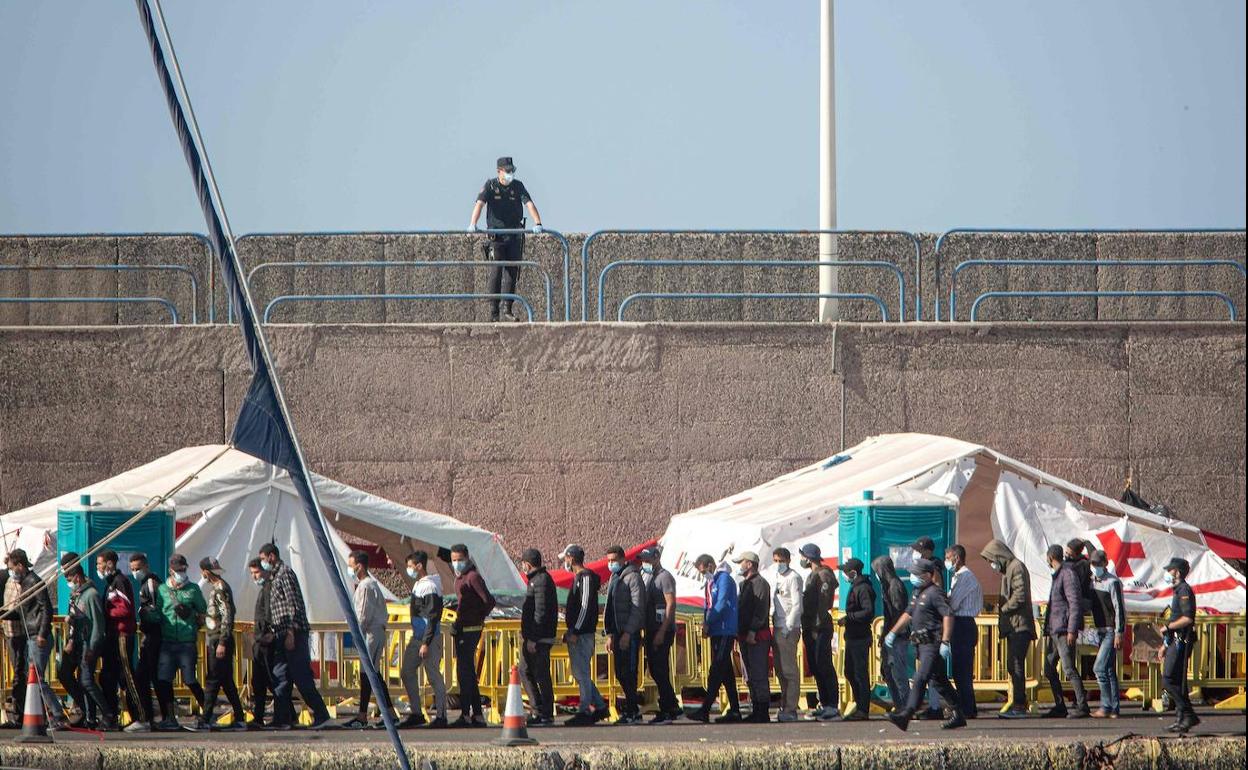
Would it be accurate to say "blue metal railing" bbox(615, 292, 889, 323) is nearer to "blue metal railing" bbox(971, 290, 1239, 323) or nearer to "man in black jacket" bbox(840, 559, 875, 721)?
"blue metal railing" bbox(971, 290, 1239, 323)

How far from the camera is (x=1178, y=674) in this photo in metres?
14.5

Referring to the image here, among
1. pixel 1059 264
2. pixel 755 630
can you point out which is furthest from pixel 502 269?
pixel 755 630

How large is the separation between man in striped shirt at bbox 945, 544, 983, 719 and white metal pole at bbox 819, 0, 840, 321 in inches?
257

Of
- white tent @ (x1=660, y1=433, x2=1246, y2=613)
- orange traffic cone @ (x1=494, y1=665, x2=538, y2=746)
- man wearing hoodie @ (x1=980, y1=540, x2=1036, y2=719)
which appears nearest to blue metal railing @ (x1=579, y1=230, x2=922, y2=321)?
white tent @ (x1=660, y1=433, x2=1246, y2=613)

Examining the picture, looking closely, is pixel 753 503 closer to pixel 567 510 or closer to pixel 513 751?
pixel 567 510

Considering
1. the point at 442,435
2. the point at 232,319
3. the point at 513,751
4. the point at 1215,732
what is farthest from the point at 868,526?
the point at 232,319

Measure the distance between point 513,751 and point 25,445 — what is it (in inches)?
379

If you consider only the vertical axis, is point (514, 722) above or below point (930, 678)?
below

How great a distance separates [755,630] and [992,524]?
12.2ft

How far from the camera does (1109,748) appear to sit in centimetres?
1323

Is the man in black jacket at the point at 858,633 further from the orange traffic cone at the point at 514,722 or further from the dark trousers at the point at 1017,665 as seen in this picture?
the orange traffic cone at the point at 514,722

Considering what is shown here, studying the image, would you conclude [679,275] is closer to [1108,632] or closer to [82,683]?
[1108,632]

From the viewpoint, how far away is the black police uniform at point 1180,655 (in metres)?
14.4

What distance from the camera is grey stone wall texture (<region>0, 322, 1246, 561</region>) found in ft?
67.2
